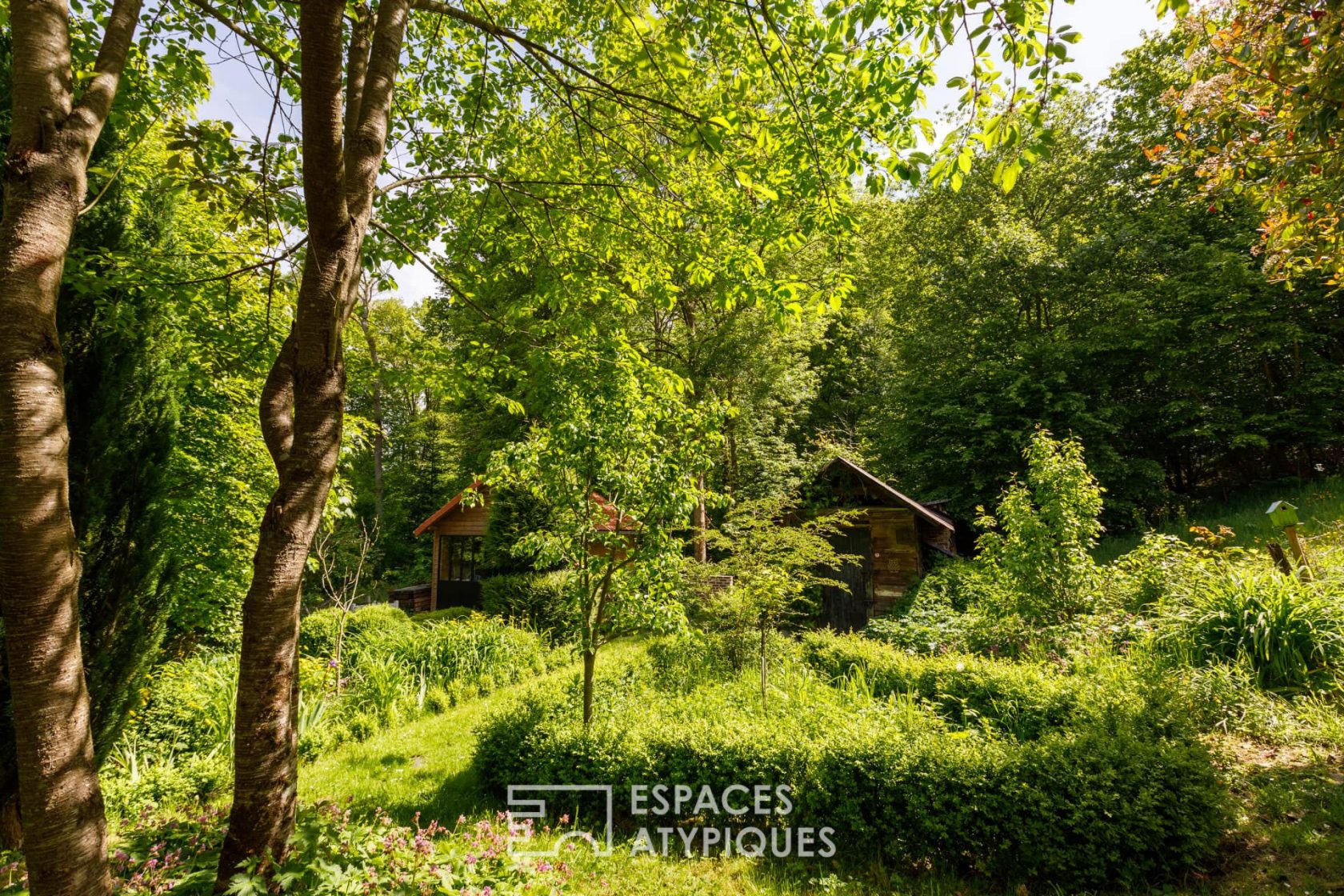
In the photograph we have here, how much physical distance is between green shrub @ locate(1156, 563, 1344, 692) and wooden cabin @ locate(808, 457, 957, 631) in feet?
20.0

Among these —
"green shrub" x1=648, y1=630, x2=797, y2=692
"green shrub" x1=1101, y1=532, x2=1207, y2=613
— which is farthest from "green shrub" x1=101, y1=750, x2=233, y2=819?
"green shrub" x1=1101, y1=532, x2=1207, y2=613

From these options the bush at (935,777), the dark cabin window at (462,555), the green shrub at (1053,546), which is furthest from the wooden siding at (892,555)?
the dark cabin window at (462,555)

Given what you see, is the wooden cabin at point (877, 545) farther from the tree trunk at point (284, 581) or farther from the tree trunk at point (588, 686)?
the tree trunk at point (284, 581)

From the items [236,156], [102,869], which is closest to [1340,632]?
[102,869]

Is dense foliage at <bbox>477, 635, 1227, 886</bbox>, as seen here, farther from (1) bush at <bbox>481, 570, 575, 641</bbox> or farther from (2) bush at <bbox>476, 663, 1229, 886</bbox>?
(1) bush at <bbox>481, 570, 575, 641</bbox>

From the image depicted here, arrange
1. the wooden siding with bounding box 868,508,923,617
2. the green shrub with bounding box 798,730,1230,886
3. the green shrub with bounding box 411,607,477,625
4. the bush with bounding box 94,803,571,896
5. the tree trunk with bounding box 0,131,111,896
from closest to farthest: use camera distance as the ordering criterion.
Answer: the tree trunk with bounding box 0,131,111,896, the bush with bounding box 94,803,571,896, the green shrub with bounding box 798,730,1230,886, the wooden siding with bounding box 868,508,923,617, the green shrub with bounding box 411,607,477,625

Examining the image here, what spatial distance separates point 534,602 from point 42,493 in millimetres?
10598

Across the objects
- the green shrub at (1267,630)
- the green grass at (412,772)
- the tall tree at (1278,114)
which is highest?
the tall tree at (1278,114)

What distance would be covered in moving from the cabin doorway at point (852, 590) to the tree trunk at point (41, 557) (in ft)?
41.6

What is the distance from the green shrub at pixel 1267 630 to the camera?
516 centimetres

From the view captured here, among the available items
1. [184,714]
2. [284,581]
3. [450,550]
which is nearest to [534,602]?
[184,714]

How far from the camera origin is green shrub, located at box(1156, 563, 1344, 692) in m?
5.16

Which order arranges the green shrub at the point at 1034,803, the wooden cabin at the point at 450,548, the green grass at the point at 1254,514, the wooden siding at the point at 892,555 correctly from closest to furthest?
the green shrub at the point at 1034,803 < the green grass at the point at 1254,514 < the wooden siding at the point at 892,555 < the wooden cabin at the point at 450,548

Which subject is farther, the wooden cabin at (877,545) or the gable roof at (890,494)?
the wooden cabin at (877,545)
